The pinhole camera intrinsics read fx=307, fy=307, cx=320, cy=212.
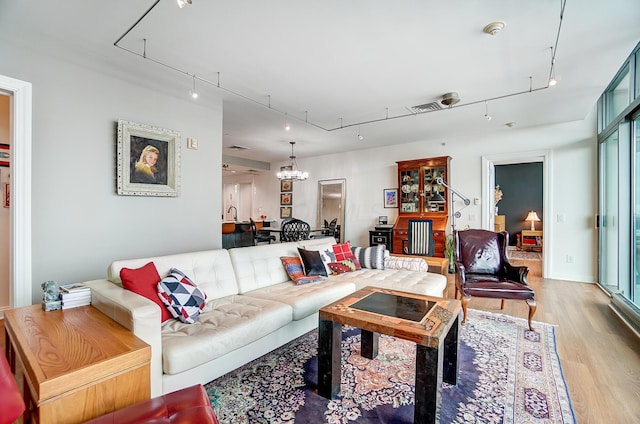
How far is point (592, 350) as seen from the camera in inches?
101

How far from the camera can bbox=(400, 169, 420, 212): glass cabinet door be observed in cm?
632

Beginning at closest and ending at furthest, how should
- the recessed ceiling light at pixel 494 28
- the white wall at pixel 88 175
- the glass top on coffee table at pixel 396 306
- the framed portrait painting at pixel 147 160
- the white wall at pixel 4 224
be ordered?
the glass top on coffee table at pixel 396 306, the recessed ceiling light at pixel 494 28, the white wall at pixel 88 175, the framed portrait painting at pixel 147 160, the white wall at pixel 4 224

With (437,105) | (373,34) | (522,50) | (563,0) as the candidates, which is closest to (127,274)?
(373,34)

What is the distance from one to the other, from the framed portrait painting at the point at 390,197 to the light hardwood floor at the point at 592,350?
9.04 ft

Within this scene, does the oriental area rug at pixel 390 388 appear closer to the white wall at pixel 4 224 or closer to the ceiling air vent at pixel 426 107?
the ceiling air vent at pixel 426 107

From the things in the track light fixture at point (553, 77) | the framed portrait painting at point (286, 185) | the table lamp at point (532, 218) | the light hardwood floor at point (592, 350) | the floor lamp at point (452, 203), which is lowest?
the light hardwood floor at point (592, 350)

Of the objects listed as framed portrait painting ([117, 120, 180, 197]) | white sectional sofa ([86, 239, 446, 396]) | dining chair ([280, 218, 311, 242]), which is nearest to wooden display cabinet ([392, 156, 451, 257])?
dining chair ([280, 218, 311, 242])

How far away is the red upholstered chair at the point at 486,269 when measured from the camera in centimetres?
302

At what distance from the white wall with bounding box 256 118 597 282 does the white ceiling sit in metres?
0.89

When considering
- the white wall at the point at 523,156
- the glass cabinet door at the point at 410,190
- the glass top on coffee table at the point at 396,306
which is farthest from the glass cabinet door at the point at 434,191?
the glass top on coffee table at the point at 396,306

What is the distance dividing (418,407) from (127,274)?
6.28ft

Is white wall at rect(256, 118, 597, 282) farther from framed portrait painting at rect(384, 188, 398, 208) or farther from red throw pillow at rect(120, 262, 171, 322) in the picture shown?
red throw pillow at rect(120, 262, 171, 322)

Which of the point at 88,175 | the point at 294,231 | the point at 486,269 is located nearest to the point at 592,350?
the point at 486,269

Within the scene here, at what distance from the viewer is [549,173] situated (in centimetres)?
514
